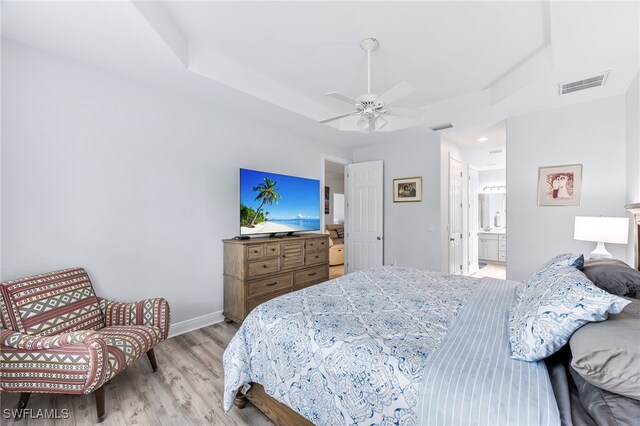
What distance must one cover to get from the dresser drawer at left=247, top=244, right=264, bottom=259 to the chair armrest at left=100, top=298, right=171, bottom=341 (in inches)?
39.9

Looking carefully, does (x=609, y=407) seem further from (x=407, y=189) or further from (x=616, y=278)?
(x=407, y=189)

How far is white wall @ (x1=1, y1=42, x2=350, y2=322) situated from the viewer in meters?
2.07

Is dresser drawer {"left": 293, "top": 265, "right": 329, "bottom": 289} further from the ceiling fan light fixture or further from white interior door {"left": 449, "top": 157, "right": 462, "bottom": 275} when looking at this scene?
white interior door {"left": 449, "top": 157, "right": 462, "bottom": 275}

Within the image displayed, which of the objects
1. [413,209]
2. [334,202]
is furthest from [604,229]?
[334,202]

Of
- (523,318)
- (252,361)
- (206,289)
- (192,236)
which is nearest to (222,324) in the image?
(206,289)

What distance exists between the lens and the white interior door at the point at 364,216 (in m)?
4.86


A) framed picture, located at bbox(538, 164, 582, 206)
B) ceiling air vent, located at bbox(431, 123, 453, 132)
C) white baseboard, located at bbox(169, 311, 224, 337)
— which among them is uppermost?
ceiling air vent, located at bbox(431, 123, 453, 132)

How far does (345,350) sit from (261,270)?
2058 mm

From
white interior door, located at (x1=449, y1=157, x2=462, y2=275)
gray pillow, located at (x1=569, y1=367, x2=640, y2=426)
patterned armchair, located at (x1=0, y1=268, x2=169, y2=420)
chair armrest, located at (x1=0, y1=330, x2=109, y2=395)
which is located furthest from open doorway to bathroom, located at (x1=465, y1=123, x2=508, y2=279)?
chair armrest, located at (x1=0, y1=330, x2=109, y2=395)

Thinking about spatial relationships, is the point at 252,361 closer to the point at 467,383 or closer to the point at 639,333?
the point at 467,383

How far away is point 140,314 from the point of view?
219 centimetres

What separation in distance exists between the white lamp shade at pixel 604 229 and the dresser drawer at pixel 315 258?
9.44 feet

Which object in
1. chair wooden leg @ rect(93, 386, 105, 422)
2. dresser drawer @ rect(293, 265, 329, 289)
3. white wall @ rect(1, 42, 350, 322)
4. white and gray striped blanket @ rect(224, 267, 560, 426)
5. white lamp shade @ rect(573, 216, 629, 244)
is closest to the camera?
white and gray striped blanket @ rect(224, 267, 560, 426)

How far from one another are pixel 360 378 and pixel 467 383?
0.43 m
